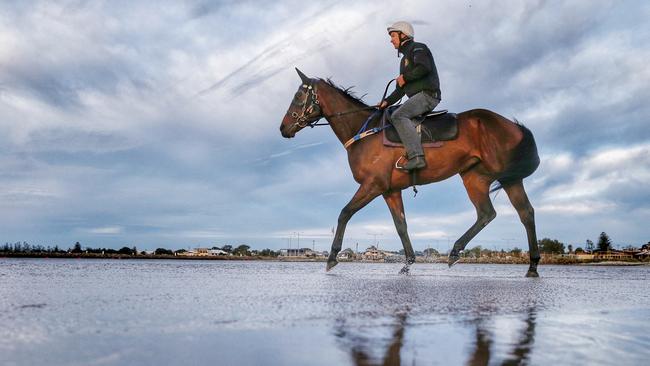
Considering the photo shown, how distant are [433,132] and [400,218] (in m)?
1.93

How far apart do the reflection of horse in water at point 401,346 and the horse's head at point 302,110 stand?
8.55 meters

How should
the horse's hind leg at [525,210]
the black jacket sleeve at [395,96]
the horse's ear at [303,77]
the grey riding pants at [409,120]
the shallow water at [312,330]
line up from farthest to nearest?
the horse's ear at [303,77], the horse's hind leg at [525,210], the black jacket sleeve at [395,96], the grey riding pants at [409,120], the shallow water at [312,330]

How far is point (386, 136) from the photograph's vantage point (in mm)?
10586

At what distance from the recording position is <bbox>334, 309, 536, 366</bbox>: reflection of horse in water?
2.23 metres

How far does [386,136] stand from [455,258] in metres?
2.88

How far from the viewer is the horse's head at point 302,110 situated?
11.6 metres

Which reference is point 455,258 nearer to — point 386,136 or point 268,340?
point 386,136

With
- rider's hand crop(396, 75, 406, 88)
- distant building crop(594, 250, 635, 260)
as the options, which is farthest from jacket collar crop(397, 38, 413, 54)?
distant building crop(594, 250, 635, 260)

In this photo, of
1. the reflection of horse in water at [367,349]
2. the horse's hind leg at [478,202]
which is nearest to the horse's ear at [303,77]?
the horse's hind leg at [478,202]

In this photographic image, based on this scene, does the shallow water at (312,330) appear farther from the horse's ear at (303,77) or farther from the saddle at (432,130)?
the horse's ear at (303,77)

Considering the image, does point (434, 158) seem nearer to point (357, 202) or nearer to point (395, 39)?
point (357, 202)

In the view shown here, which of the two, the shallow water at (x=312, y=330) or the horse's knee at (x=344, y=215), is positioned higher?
the horse's knee at (x=344, y=215)

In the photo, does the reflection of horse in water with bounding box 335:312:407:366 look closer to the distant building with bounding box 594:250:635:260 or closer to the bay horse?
the bay horse

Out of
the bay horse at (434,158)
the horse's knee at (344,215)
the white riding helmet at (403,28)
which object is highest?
the white riding helmet at (403,28)
